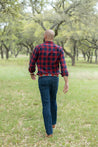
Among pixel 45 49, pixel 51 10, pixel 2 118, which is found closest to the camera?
pixel 45 49

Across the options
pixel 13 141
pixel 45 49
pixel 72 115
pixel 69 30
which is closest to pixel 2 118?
pixel 13 141

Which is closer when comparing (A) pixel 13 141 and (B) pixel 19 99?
(A) pixel 13 141

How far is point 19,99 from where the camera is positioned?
7227mm

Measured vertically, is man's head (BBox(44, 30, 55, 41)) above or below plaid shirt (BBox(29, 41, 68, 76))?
above

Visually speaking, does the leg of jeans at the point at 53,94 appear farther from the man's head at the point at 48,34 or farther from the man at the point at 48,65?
the man's head at the point at 48,34

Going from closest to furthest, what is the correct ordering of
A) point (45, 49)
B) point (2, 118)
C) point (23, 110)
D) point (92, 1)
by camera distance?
point (45, 49) → point (2, 118) → point (23, 110) → point (92, 1)

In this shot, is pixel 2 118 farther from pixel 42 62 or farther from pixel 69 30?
pixel 69 30

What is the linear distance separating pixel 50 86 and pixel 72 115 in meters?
1.90

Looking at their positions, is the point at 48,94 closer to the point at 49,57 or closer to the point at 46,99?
the point at 46,99

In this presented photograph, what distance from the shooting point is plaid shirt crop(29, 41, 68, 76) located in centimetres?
372

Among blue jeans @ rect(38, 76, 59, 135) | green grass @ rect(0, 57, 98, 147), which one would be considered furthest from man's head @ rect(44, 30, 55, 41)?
green grass @ rect(0, 57, 98, 147)

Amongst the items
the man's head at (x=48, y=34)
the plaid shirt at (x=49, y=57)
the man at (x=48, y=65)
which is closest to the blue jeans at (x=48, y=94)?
the man at (x=48, y=65)

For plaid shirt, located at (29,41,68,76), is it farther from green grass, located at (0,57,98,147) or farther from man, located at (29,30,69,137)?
green grass, located at (0,57,98,147)

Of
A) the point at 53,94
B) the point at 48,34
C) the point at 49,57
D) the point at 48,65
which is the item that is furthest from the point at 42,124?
the point at 48,34
